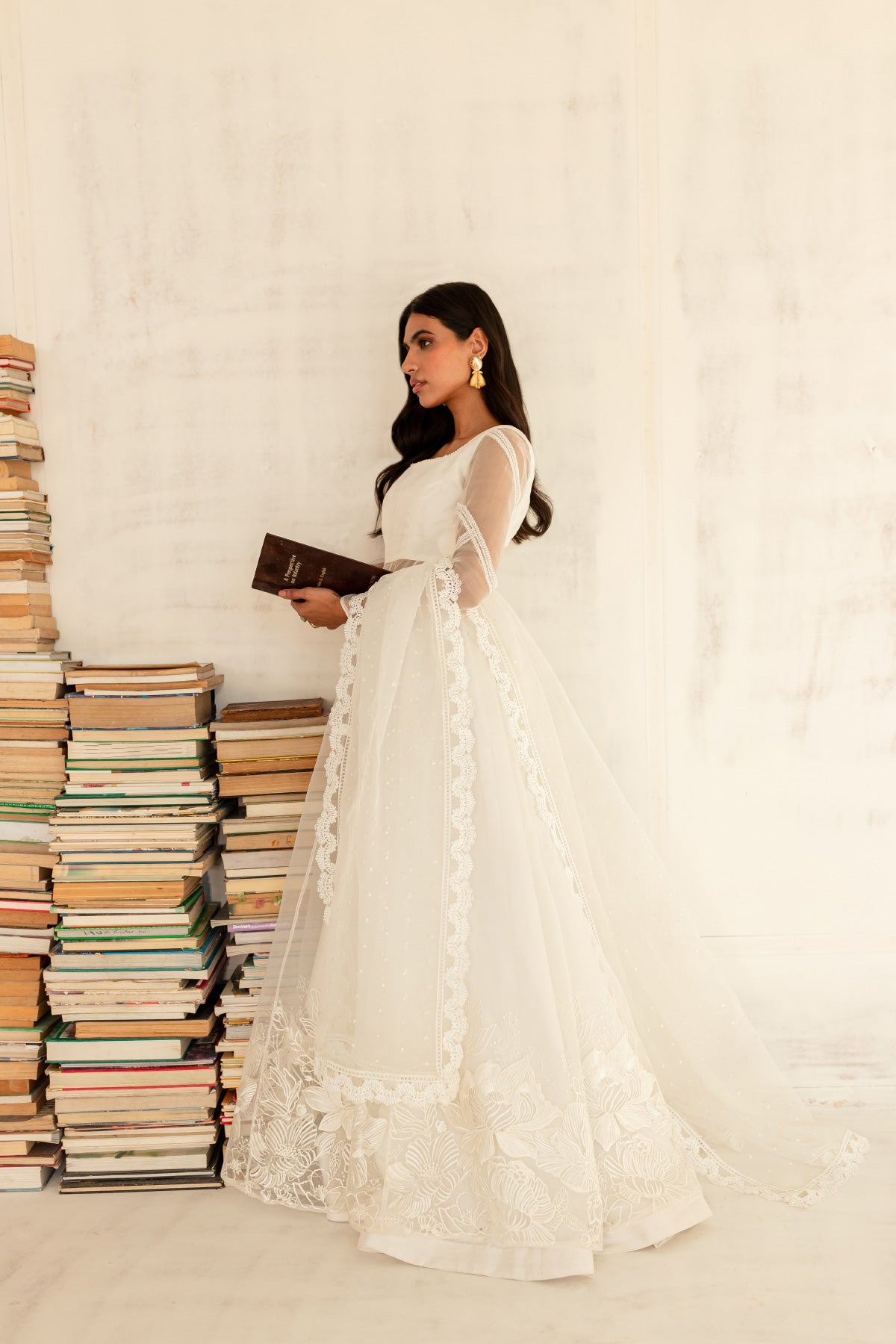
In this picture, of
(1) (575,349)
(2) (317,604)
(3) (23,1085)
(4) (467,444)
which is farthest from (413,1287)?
(1) (575,349)

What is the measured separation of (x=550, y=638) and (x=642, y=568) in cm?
30

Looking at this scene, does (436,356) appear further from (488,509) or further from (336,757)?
(336,757)

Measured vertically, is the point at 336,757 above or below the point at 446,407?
below

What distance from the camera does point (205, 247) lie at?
243 centimetres

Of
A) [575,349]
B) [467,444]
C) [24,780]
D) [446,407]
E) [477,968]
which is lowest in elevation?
[477,968]

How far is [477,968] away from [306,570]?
3.01 ft

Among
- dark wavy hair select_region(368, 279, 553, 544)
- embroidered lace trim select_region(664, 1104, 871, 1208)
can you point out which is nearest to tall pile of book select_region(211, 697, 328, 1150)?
dark wavy hair select_region(368, 279, 553, 544)

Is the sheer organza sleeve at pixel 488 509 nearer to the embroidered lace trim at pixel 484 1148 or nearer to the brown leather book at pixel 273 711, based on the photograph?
the brown leather book at pixel 273 711

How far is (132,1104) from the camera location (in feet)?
7.38

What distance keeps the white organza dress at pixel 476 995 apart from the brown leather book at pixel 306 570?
0.21 feet

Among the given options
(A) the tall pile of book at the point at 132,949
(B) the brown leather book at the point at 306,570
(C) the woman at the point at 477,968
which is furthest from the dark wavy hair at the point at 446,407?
(A) the tall pile of book at the point at 132,949

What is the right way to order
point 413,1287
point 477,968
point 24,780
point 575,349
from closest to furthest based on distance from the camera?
1. point 413,1287
2. point 477,968
3. point 24,780
4. point 575,349

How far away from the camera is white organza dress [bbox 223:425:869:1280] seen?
5.93 feet

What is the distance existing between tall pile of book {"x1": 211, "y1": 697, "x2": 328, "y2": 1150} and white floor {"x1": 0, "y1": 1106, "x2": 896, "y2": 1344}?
416mm
